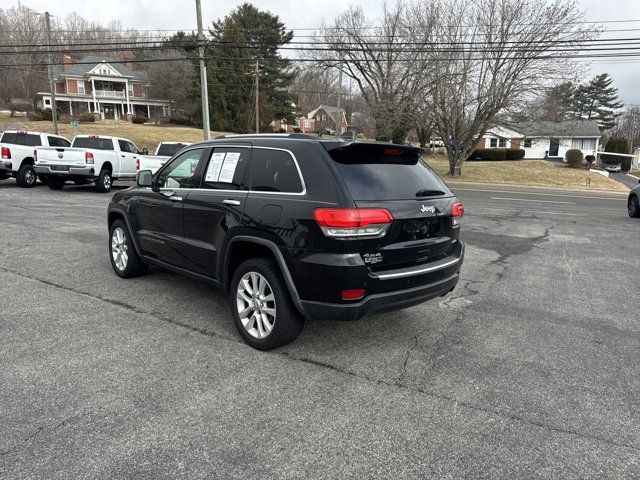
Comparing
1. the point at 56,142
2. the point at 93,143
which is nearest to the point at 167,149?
the point at 93,143

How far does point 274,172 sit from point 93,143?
1486 cm

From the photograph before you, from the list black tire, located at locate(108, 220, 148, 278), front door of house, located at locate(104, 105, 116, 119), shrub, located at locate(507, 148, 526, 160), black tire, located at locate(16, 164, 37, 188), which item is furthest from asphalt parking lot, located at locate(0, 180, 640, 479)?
front door of house, located at locate(104, 105, 116, 119)

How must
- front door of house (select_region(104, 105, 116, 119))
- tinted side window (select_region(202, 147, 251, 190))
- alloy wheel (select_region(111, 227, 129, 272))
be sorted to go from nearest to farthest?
tinted side window (select_region(202, 147, 251, 190)) → alloy wheel (select_region(111, 227, 129, 272)) → front door of house (select_region(104, 105, 116, 119))

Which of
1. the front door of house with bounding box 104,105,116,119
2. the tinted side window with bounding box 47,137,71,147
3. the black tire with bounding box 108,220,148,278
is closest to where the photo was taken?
the black tire with bounding box 108,220,148,278

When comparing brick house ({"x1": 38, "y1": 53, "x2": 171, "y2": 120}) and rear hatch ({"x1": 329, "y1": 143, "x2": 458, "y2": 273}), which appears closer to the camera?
rear hatch ({"x1": 329, "y1": 143, "x2": 458, "y2": 273})

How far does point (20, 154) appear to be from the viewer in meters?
16.1

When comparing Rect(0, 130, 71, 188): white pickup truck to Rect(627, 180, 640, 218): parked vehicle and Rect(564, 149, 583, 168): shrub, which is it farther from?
Rect(564, 149, 583, 168): shrub

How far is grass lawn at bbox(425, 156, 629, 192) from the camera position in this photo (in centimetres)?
3042

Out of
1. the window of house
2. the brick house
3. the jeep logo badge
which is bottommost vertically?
the jeep logo badge

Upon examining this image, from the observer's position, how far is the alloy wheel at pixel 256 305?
395 centimetres

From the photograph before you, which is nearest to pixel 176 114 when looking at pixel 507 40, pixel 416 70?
pixel 416 70

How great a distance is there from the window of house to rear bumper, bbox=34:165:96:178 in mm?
59878

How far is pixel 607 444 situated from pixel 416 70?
29.8 meters

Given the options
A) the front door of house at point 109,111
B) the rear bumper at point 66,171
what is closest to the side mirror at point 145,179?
the rear bumper at point 66,171
